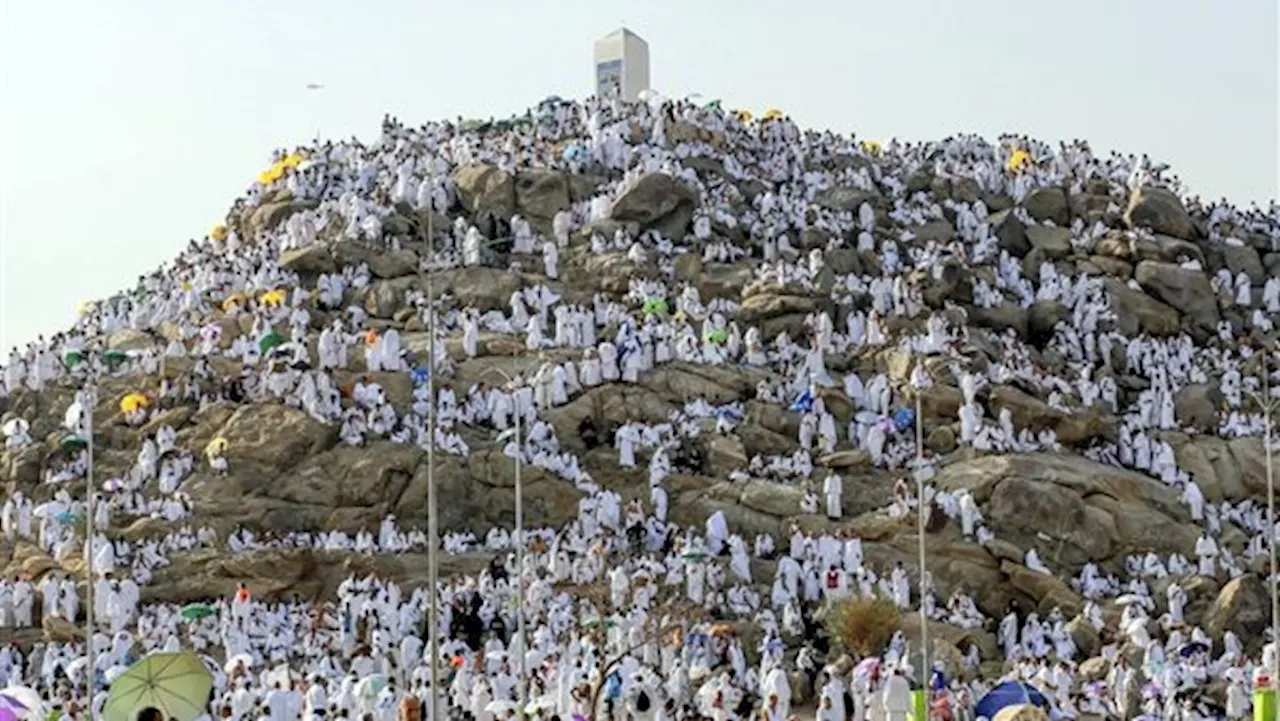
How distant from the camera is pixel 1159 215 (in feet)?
232

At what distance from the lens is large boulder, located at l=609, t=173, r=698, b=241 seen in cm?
6831

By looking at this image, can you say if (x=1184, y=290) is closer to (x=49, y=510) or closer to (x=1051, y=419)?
(x=1051, y=419)

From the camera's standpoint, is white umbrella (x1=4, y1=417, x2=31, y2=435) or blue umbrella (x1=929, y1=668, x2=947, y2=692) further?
white umbrella (x1=4, y1=417, x2=31, y2=435)

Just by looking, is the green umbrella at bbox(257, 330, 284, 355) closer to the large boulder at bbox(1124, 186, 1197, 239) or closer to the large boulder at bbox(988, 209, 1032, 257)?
the large boulder at bbox(988, 209, 1032, 257)

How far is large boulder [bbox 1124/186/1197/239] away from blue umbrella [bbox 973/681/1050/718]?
4056 cm

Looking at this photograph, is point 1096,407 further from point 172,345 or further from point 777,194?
point 172,345

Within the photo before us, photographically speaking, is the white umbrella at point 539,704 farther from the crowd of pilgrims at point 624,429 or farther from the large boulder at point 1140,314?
the large boulder at point 1140,314

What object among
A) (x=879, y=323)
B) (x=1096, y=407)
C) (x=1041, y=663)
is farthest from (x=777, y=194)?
(x=1041, y=663)

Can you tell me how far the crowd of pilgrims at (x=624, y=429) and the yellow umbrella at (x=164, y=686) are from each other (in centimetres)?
651

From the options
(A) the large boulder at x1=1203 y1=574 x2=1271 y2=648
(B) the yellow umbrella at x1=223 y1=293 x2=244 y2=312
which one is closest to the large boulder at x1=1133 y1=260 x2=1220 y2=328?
(A) the large boulder at x1=1203 y1=574 x2=1271 y2=648

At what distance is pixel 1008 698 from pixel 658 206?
38739 millimetres

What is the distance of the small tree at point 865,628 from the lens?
43.2 metres

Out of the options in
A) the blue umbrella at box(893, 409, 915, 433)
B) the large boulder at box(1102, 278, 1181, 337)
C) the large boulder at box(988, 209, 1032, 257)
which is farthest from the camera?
the large boulder at box(988, 209, 1032, 257)

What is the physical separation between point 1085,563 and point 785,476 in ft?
23.3
